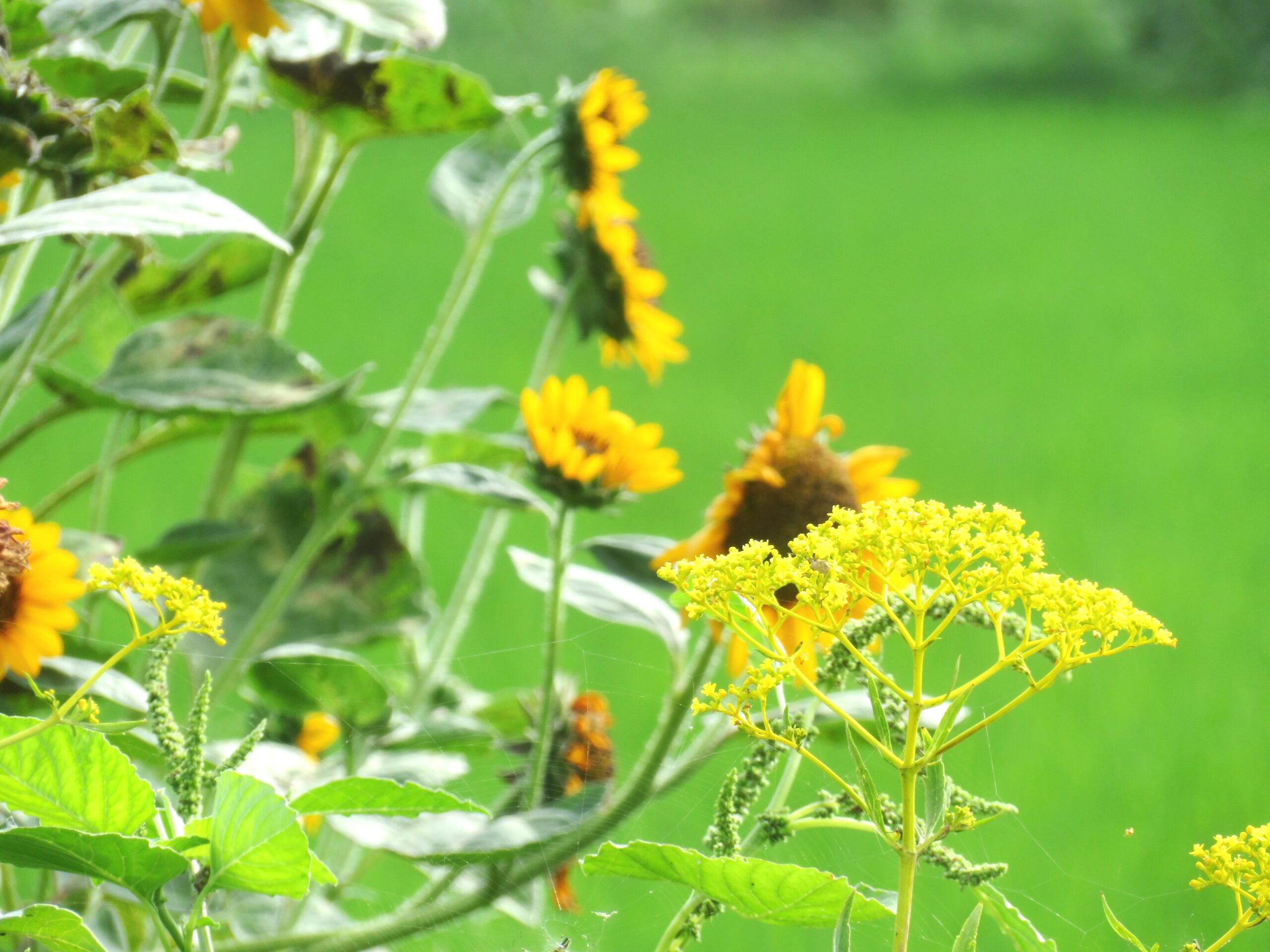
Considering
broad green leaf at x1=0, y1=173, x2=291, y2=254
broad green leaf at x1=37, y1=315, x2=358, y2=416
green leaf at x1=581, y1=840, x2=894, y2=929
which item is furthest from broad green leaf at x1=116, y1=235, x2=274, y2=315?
green leaf at x1=581, y1=840, x2=894, y2=929

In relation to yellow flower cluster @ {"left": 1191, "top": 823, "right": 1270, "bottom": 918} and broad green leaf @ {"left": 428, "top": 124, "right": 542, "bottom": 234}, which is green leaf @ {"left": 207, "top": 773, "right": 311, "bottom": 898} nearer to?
yellow flower cluster @ {"left": 1191, "top": 823, "right": 1270, "bottom": 918}

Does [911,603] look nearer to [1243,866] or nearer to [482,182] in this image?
[1243,866]

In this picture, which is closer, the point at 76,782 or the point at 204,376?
the point at 76,782

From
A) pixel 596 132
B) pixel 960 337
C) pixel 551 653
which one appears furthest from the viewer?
pixel 960 337

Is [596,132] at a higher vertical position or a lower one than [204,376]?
higher

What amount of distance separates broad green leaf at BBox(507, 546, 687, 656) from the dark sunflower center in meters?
0.02

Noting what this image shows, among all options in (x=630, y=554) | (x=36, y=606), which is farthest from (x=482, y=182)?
(x=36, y=606)

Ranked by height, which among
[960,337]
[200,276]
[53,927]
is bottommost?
[53,927]

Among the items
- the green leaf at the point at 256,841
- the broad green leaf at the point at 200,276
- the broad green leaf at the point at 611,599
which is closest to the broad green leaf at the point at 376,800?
the green leaf at the point at 256,841

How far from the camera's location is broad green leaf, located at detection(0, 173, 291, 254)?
18 centimetres

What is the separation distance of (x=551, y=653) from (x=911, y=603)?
0.14 meters

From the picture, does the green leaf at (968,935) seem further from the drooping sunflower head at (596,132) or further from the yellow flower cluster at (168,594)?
the drooping sunflower head at (596,132)

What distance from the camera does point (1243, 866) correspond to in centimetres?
13

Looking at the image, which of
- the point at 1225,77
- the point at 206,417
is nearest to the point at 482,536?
the point at 206,417
